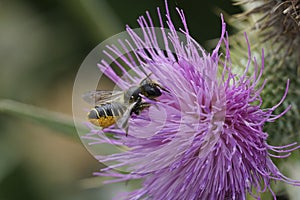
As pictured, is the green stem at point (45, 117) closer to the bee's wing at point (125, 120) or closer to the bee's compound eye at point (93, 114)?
the bee's compound eye at point (93, 114)

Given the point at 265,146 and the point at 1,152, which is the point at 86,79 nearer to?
the point at 265,146

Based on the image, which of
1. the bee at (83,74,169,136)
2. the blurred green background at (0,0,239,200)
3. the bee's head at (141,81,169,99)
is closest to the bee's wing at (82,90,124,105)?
the bee at (83,74,169,136)

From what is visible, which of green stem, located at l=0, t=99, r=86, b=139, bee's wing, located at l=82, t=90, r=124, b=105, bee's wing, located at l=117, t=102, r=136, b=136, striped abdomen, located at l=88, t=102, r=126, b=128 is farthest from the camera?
green stem, located at l=0, t=99, r=86, b=139

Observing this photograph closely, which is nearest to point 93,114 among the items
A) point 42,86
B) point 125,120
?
point 125,120

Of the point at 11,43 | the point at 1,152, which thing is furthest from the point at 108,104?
the point at 11,43

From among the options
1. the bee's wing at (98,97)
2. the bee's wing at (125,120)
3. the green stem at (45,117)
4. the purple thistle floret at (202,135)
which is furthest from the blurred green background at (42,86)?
the bee's wing at (125,120)

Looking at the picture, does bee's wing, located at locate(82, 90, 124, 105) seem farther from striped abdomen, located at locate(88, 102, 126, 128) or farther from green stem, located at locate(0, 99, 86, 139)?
green stem, located at locate(0, 99, 86, 139)

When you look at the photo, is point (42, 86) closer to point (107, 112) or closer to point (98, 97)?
point (98, 97)
